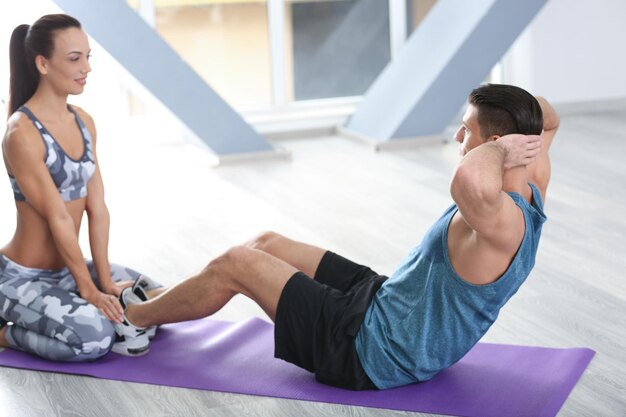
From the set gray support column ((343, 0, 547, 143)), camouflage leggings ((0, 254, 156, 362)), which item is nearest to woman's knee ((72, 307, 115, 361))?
camouflage leggings ((0, 254, 156, 362))

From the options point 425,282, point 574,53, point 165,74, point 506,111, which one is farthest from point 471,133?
point 574,53

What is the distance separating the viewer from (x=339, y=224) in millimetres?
4461

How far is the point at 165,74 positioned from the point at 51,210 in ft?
8.68

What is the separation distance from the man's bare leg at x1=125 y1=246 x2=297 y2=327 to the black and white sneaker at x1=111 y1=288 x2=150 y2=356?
0.09 m

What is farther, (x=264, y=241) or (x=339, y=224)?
(x=339, y=224)

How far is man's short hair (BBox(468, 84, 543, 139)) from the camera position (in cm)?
235

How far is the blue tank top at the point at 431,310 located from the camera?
243 centimetres

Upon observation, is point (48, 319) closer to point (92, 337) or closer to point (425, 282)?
point (92, 337)

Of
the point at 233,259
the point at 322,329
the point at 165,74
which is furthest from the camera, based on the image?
the point at 165,74

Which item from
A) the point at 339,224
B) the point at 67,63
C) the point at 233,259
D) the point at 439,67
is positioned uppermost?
the point at 67,63

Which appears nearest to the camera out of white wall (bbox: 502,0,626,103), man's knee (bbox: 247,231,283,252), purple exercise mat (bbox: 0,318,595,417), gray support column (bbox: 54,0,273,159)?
purple exercise mat (bbox: 0,318,595,417)

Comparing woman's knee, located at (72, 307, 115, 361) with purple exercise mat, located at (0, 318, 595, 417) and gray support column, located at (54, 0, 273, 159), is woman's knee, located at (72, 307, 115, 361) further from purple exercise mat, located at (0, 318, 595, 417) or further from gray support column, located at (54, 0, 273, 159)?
gray support column, located at (54, 0, 273, 159)

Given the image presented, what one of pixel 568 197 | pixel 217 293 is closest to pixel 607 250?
pixel 568 197

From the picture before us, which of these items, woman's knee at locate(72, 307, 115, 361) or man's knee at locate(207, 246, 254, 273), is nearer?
man's knee at locate(207, 246, 254, 273)
